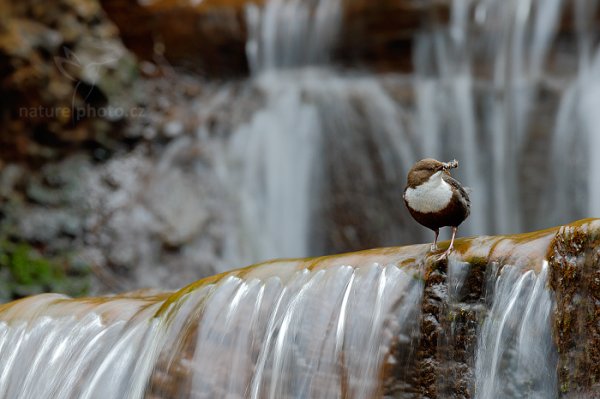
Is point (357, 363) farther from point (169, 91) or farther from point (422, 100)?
point (169, 91)

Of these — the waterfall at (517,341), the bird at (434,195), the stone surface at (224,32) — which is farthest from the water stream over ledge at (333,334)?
the stone surface at (224,32)

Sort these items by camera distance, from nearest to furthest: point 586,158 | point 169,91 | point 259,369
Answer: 1. point 259,369
2. point 586,158
3. point 169,91

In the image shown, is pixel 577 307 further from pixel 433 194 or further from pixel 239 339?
pixel 239 339

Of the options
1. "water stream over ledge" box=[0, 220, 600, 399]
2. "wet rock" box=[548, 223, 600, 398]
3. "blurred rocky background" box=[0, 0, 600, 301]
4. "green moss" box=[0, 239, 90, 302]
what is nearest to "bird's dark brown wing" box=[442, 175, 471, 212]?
"water stream over ledge" box=[0, 220, 600, 399]

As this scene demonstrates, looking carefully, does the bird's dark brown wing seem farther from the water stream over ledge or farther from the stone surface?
the stone surface

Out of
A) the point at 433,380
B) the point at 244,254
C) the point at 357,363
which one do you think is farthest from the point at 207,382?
the point at 244,254

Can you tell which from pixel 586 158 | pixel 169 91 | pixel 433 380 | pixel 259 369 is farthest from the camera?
pixel 169 91
